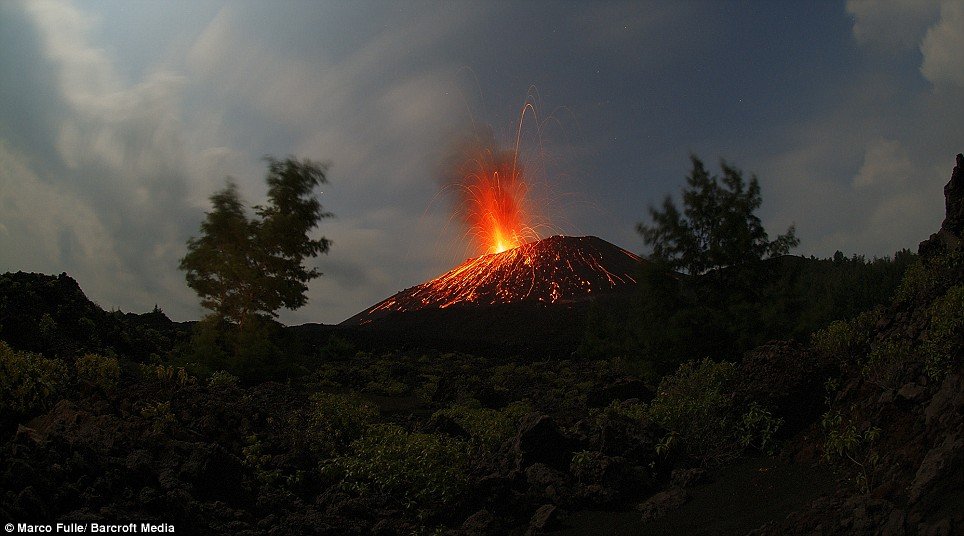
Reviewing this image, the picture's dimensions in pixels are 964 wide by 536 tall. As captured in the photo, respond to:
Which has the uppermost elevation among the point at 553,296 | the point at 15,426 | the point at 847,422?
the point at 553,296

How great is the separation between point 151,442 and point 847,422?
28.3 feet

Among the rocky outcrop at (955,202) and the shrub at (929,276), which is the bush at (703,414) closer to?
the shrub at (929,276)

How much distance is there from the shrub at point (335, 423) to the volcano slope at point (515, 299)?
2387cm

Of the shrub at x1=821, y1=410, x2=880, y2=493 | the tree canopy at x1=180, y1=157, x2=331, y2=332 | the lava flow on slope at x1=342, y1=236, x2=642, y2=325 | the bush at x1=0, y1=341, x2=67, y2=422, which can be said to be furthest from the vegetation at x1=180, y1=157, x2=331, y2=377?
the lava flow on slope at x1=342, y1=236, x2=642, y2=325

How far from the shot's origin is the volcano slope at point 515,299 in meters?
45.7

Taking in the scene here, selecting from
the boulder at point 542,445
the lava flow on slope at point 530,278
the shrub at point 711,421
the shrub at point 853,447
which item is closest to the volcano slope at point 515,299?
the lava flow on slope at point 530,278

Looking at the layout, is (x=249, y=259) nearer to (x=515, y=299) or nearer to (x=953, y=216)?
(x=953, y=216)

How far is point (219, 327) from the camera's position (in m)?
20.3

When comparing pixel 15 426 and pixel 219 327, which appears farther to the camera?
pixel 219 327

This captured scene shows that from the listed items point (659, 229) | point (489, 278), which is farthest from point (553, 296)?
point (659, 229)

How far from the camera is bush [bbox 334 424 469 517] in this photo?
26.3 feet

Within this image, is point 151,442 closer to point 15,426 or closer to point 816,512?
point 15,426

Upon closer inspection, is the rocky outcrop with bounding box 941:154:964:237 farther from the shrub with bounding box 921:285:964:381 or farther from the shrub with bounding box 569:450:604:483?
the shrub with bounding box 569:450:604:483

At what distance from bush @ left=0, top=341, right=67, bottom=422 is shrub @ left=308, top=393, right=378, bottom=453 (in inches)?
159
